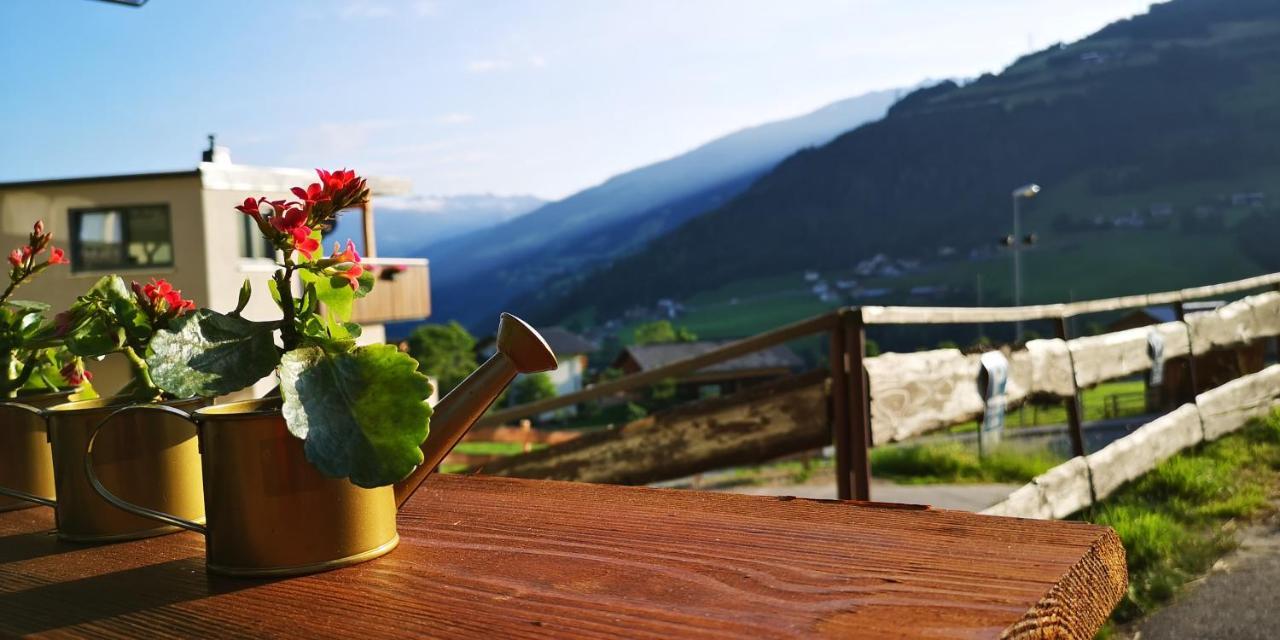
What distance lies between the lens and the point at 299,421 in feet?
2.16

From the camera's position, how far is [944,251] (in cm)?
8969

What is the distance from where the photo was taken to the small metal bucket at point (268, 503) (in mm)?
692

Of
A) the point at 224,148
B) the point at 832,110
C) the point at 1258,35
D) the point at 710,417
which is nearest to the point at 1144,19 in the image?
the point at 1258,35

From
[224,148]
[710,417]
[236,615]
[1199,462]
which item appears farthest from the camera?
[224,148]

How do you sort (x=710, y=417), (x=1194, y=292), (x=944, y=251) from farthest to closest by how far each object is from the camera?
(x=944, y=251) < (x=1194, y=292) < (x=710, y=417)

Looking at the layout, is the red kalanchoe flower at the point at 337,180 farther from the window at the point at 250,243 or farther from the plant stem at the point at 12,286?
the window at the point at 250,243

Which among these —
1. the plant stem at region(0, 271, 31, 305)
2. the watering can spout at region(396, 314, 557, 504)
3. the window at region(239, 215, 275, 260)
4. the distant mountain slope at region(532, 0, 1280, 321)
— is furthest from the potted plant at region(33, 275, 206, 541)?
the distant mountain slope at region(532, 0, 1280, 321)

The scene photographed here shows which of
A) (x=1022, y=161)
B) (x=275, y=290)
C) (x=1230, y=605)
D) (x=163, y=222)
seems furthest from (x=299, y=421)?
(x=1022, y=161)

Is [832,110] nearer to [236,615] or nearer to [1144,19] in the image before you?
[1144,19]

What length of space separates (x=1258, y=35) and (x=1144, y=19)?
15815mm

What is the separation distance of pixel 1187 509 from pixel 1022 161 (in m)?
99.3

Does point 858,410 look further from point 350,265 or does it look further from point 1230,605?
point 350,265

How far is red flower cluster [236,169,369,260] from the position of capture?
72cm

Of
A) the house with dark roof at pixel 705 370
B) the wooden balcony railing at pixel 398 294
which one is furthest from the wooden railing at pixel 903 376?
the house with dark roof at pixel 705 370
